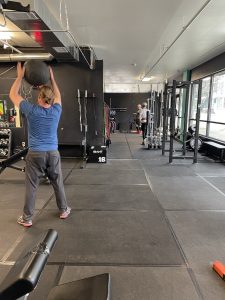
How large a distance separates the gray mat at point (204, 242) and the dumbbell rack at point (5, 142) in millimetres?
5005

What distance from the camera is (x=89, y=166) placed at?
5.82m

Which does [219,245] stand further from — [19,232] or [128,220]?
[19,232]

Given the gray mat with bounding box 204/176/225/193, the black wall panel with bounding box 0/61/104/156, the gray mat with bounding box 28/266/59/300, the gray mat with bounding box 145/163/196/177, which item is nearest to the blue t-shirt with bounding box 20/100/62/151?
the gray mat with bounding box 28/266/59/300

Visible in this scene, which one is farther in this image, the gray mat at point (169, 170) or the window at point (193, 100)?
the window at point (193, 100)

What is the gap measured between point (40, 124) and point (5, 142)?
14.6 ft

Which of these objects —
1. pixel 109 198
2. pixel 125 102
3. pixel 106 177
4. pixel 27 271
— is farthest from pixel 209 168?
pixel 125 102

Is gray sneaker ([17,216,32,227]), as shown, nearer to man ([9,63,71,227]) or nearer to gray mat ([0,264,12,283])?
man ([9,63,71,227])

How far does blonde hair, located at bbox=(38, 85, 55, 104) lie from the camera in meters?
2.66

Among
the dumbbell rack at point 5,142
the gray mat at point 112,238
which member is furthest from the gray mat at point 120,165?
the gray mat at point 112,238

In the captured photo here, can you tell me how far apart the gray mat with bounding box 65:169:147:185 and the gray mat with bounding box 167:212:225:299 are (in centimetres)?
157

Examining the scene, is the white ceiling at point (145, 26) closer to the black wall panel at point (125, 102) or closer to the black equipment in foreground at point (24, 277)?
Answer: the black equipment in foreground at point (24, 277)

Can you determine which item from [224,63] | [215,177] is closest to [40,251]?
[215,177]

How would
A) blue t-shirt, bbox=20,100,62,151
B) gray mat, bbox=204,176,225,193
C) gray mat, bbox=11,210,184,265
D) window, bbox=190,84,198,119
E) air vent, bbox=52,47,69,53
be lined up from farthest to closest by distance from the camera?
window, bbox=190,84,198,119, air vent, bbox=52,47,69,53, gray mat, bbox=204,176,225,193, blue t-shirt, bbox=20,100,62,151, gray mat, bbox=11,210,184,265

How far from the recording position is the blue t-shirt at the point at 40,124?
2.62m
